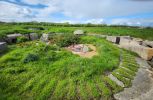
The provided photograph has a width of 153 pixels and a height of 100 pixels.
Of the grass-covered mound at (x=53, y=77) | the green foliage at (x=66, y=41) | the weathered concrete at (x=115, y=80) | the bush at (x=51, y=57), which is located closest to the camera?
the grass-covered mound at (x=53, y=77)

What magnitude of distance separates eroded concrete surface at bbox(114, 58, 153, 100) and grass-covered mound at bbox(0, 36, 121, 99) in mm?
588

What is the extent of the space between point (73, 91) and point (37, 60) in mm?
3881

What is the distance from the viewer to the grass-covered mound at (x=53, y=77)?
305 inches

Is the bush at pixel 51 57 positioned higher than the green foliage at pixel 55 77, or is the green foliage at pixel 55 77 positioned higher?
the bush at pixel 51 57

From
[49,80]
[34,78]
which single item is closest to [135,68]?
[49,80]

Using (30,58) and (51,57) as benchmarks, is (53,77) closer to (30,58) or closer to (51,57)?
(51,57)

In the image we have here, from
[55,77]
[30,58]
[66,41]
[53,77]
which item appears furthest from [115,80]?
[66,41]

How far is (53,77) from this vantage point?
8.95 m

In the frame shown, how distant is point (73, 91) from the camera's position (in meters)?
7.95

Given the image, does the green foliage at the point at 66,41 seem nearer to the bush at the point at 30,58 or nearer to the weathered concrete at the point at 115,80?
the bush at the point at 30,58

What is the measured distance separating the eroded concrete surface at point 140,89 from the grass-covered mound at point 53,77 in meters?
0.59

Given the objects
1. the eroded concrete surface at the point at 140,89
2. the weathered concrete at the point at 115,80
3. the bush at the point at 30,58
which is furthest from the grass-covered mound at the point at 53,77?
the eroded concrete surface at the point at 140,89

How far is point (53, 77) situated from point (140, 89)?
5.04m

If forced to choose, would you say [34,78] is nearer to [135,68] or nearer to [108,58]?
[108,58]
